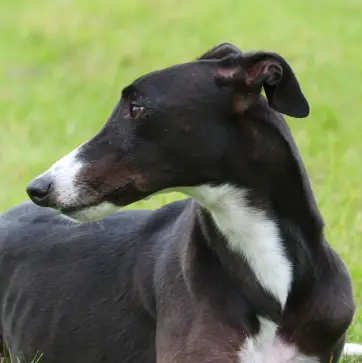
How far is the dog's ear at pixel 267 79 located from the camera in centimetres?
376

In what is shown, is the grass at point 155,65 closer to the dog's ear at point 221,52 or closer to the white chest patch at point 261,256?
the white chest patch at point 261,256

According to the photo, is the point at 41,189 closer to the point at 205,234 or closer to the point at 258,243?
the point at 205,234

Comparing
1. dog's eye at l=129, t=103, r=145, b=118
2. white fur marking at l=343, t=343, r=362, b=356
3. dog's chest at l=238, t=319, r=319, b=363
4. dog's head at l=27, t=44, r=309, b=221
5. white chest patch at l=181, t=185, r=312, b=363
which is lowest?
white fur marking at l=343, t=343, r=362, b=356

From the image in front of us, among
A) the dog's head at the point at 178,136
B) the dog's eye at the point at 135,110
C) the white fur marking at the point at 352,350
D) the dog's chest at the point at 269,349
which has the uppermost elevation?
the dog's eye at the point at 135,110

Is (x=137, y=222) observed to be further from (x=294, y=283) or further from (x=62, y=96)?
(x=62, y=96)

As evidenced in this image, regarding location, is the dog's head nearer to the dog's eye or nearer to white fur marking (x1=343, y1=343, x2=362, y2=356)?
the dog's eye

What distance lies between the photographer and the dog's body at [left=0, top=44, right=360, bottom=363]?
375 centimetres

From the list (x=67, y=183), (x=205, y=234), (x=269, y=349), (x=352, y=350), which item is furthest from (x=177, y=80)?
(x=352, y=350)

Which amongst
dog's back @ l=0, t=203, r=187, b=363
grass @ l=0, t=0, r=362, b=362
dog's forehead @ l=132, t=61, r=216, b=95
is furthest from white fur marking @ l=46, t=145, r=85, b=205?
grass @ l=0, t=0, r=362, b=362

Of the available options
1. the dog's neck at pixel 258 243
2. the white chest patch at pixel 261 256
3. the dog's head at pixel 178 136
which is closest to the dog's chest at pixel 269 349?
the white chest patch at pixel 261 256

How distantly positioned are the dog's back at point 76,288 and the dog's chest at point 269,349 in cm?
51

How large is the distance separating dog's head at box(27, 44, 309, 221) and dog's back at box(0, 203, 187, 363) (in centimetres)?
69

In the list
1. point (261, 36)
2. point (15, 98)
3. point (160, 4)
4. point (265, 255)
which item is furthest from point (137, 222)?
point (160, 4)

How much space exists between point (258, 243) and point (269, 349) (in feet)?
1.40
